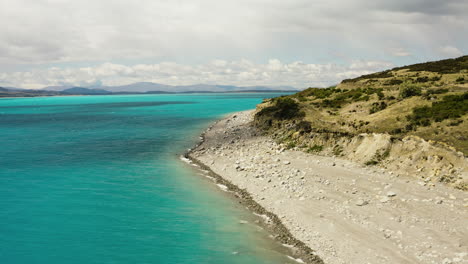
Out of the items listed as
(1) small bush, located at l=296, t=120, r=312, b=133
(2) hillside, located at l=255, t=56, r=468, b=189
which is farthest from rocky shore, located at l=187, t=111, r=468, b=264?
(1) small bush, located at l=296, t=120, r=312, b=133

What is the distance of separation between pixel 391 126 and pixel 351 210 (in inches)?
1060

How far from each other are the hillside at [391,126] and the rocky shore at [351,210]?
9.18 feet

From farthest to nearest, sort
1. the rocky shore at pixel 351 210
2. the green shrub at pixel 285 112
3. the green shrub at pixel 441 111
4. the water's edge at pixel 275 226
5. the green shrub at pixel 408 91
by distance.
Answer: the green shrub at pixel 285 112 < the green shrub at pixel 408 91 < the green shrub at pixel 441 111 < the water's edge at pixel 275 226 < the rocky shore at pixel 351 210

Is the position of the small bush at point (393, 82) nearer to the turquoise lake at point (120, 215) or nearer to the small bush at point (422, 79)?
the small bush at point (422, 79)

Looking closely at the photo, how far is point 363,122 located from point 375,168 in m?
19.2

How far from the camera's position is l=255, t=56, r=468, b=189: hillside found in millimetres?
30703

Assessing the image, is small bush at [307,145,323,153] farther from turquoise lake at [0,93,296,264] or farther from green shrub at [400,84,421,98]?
green shrub at [400,84,421,98]

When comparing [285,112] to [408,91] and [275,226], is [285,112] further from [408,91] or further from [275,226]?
[275,226]

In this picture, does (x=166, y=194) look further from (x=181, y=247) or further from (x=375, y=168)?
(x=375, y=168)

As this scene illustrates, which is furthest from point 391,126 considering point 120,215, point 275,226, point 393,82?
point 393,82

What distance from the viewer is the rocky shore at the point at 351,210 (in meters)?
18.8

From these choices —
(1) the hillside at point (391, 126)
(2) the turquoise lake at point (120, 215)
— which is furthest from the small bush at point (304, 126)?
(2) the turquoise lake at point (120, 215)

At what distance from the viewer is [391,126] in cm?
4566

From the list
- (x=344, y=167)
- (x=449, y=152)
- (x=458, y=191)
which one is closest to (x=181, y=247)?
(x=344, y=167)
